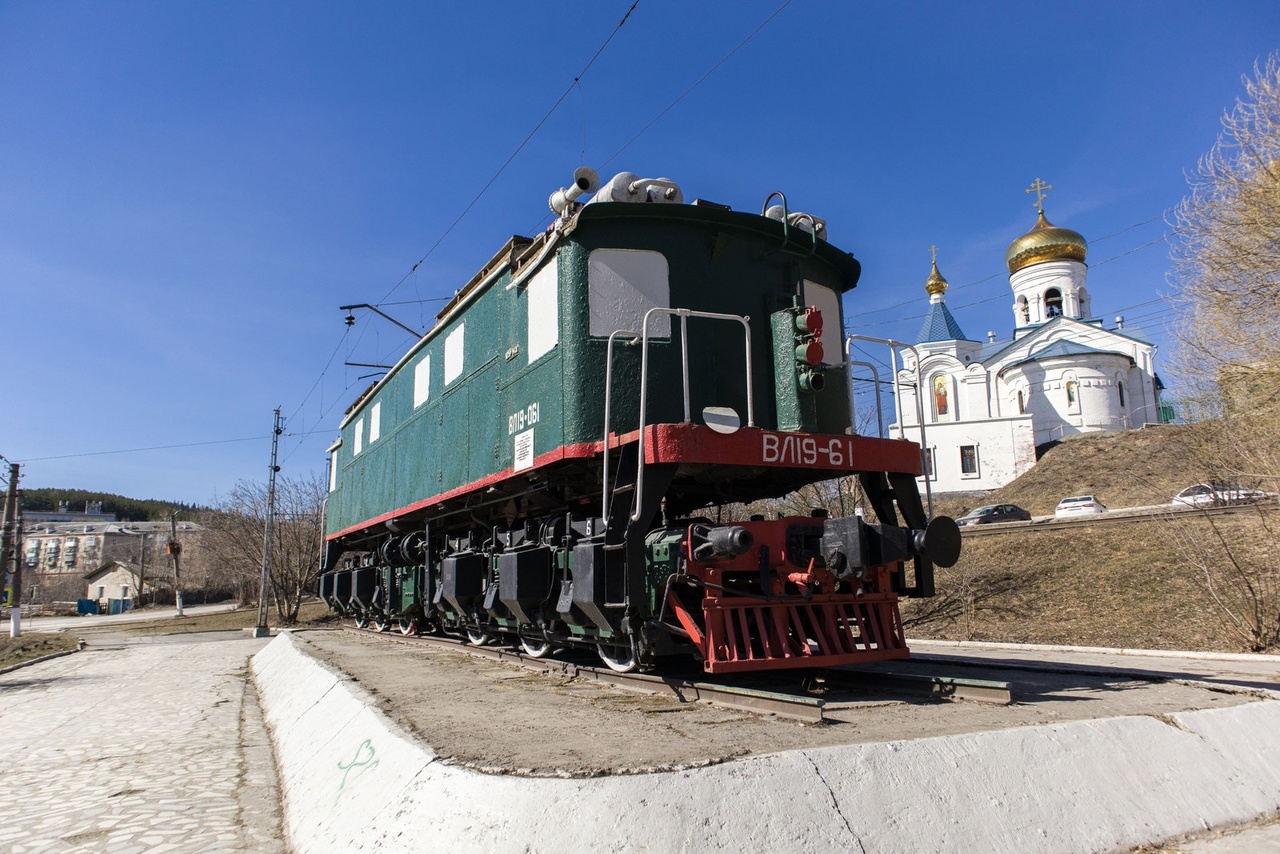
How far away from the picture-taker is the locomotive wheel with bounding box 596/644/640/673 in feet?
22.0

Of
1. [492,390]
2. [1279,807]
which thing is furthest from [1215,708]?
[492,390]

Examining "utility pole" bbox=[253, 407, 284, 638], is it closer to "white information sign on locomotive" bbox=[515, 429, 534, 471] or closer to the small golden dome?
"white information sign on locomotive" bbox=[515, 429, 534, 471]

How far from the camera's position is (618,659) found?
6988 mm

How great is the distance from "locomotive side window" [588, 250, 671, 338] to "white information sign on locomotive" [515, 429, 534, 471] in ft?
4.20

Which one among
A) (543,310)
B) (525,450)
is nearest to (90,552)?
(525,450)

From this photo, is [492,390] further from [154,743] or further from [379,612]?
[379,612]

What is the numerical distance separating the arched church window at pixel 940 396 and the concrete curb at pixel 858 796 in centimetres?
4980

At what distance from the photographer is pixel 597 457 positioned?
6480 mm

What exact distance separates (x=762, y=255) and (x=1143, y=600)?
1019cm

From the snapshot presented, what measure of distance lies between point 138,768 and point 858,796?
5233mm

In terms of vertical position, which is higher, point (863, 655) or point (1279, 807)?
point (863, 655)

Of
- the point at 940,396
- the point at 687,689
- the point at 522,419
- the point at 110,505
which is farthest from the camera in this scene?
the point at 110,505

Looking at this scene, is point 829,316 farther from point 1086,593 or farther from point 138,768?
point 1086,593

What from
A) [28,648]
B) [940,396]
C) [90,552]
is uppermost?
[940,396]
